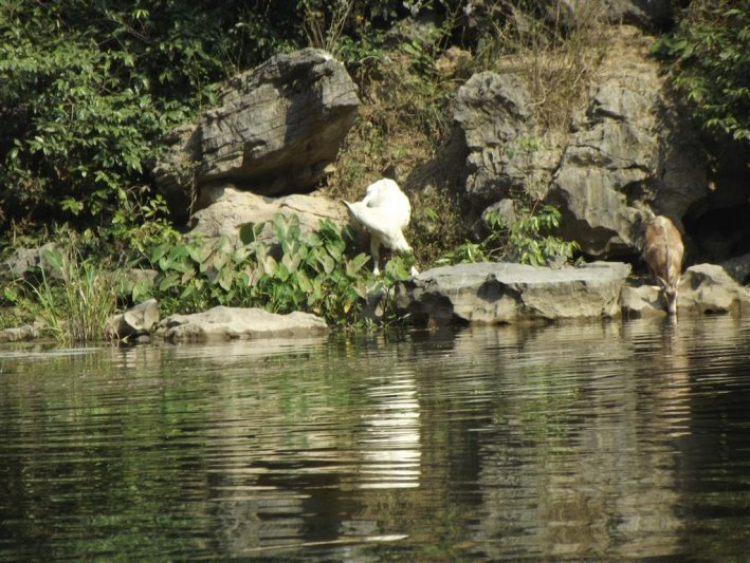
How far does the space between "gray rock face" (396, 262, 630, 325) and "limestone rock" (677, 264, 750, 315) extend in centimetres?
80

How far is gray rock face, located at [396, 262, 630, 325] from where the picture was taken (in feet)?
48.8

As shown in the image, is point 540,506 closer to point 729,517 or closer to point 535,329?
point 729,517

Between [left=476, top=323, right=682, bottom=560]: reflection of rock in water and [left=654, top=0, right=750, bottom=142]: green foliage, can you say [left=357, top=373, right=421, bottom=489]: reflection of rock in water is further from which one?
[left=654, top=0, right=750, bottom=142]: green foliage

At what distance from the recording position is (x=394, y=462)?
4.89 m

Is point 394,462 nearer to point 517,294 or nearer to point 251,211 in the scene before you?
point 517,294

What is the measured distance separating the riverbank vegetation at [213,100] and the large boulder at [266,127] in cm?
55

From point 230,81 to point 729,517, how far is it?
1648cm

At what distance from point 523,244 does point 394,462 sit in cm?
1219

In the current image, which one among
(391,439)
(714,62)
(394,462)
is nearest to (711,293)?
(714,62)

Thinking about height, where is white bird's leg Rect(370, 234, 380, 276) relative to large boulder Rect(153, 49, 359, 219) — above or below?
below

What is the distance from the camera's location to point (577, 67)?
63.5 feet

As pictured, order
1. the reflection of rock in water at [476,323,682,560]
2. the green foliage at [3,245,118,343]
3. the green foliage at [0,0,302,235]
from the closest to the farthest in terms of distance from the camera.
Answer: the reflection of rock in water at [476,323,682,560], the green foliage at [3,245,118,343], the green foliage at [0,0,302,235]

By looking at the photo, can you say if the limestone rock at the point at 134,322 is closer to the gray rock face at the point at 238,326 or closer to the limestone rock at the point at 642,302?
the gray rock face at the point at 238,326

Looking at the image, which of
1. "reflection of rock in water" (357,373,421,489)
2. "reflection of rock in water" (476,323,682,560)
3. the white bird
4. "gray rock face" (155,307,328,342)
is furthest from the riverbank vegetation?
"reflection of rock in water" (476,323,682,560)
